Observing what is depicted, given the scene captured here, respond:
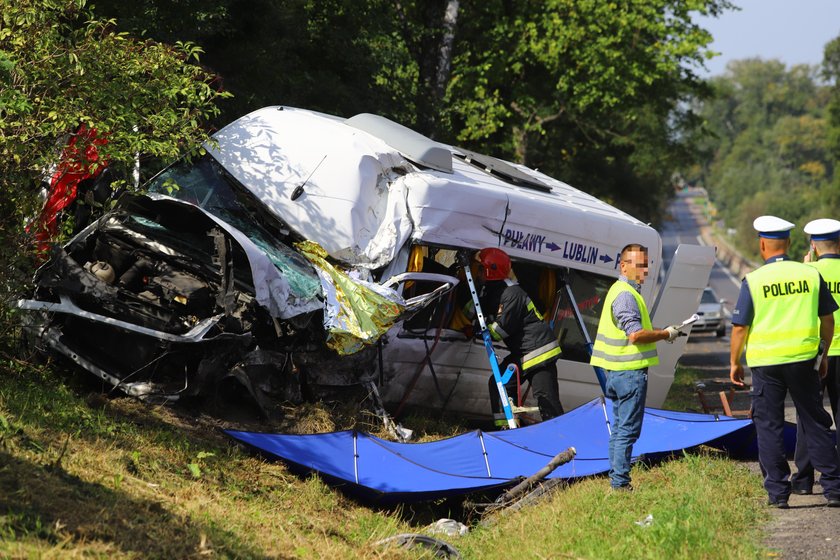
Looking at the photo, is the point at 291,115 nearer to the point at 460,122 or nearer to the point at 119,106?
the point at 119,106

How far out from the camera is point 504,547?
267 inches

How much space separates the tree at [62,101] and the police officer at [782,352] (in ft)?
14.4

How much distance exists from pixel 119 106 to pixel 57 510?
382cm

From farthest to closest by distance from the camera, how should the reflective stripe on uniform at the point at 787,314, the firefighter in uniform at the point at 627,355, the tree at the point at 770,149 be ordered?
the tree at the point at 770,149 < the firefighter in uniform at the point at 627,355 < the reflective stripe on uniform at the point at 787,314

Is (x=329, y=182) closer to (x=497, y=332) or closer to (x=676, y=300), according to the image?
(x=497, y=332)

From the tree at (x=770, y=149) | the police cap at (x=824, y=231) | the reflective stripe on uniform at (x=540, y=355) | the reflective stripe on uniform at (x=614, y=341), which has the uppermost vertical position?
the police cap at (x=824, y=231)

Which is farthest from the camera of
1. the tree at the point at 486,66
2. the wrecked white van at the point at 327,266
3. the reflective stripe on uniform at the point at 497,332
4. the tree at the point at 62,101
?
the tree at the point at 486,66

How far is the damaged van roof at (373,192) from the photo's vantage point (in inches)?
360

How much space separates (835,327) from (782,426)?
39.7 inches

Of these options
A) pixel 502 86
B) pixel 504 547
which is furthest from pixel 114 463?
pixel 502 86

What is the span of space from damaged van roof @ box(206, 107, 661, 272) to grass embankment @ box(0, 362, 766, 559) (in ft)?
7.04

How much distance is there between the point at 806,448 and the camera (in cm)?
730

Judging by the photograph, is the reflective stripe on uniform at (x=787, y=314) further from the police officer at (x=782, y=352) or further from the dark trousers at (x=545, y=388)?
the dark trousers at (x=545, y=388)

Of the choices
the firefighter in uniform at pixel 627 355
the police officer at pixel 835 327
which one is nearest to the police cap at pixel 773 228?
the police officer at pixel 835 327
